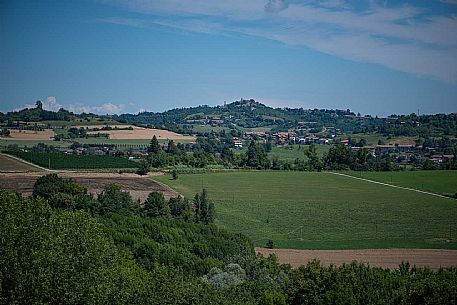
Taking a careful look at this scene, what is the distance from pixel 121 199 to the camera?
32.2 m

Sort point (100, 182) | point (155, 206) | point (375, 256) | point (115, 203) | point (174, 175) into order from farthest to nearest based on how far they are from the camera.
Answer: point (174, 175) < point (100, 182) < point (155, 206) < point (115, 203) < point (375, 256)

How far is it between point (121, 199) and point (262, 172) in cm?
1886

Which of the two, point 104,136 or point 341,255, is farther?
point 104,136

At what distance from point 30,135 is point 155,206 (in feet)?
82.3

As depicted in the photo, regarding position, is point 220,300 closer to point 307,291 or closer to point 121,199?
point 307,291

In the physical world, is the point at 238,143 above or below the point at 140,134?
below

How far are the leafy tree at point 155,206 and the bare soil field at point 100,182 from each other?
180cm

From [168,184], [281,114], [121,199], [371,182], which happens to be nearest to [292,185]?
[371,182]

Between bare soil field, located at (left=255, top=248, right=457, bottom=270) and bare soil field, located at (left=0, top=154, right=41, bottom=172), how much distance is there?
65.4 feet

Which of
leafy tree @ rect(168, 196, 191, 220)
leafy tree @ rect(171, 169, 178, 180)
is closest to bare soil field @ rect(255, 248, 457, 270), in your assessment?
leafy tree @ rect(168, 196, 191, 220)

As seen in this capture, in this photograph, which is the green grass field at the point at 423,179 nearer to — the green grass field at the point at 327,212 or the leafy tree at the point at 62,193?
the green grass field at the point at 327,212

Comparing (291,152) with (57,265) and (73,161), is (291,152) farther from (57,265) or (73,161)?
(57,265)

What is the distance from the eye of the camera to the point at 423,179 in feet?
137

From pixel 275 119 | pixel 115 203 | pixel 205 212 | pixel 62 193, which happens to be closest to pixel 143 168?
pixel 62 193
